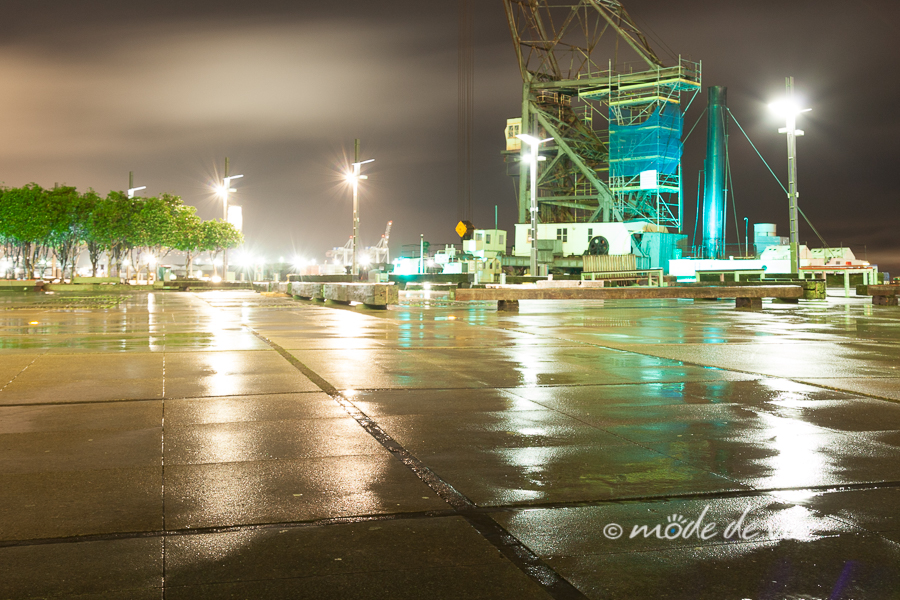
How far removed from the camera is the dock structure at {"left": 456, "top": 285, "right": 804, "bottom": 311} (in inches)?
859

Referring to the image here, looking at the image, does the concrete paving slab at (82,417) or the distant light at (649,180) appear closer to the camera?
the concrete paving slab at (82,417)

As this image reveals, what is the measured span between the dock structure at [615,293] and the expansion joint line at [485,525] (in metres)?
15.8

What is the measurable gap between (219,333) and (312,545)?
11973 mm

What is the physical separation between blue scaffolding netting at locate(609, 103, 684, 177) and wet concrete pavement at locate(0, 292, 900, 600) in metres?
85.9

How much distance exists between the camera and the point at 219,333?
14.7 m

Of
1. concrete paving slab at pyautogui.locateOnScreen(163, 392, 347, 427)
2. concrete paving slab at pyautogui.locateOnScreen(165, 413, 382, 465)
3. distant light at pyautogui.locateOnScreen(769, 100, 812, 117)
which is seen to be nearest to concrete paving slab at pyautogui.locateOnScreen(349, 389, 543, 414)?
concrete paving slab at pyautogui.locateOnScreen(163, 392, 347, 427)

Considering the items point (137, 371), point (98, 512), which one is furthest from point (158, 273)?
point (98, 512)

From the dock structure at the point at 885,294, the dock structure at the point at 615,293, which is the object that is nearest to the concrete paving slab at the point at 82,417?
the dock structure at the point at 615,293

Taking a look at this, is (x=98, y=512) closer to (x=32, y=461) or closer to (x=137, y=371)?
(x=32, y=461)

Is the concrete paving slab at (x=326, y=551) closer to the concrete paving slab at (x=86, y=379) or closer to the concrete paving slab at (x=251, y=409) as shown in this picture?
the concrete paving slab at (x=251, y=409)

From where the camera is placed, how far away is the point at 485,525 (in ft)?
11.8

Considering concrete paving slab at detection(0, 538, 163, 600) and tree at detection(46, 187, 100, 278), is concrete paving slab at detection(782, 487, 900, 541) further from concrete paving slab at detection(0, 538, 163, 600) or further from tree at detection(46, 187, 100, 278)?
tree at detection(46, 187, 100, 278)

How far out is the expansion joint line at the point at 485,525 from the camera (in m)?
2.93

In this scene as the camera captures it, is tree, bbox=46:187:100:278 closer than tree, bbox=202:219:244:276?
Yes
